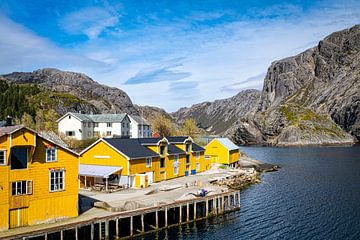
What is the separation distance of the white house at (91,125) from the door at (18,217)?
236 feet

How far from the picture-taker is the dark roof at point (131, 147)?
5403 cm

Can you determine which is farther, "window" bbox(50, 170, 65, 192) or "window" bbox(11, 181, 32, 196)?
"window" bbox(50, 170, 65, 192)

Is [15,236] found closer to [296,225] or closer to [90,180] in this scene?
[90,180]

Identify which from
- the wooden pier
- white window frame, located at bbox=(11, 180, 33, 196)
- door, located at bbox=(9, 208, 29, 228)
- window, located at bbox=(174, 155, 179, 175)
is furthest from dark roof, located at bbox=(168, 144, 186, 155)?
door, located at bbox=(9, 208, 29, 228)

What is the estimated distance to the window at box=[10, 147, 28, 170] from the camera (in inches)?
1230

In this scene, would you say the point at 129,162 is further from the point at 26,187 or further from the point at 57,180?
the point at 26,187

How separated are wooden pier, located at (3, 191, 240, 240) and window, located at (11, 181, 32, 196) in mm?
3920

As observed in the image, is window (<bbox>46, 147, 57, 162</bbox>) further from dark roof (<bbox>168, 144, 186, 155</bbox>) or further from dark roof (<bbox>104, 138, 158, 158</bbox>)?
dark roof (<bbox>168, 144, 186, 155</bbox>)

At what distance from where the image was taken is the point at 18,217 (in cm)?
3119

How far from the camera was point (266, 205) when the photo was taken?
52938 mm

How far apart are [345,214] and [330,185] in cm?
2217

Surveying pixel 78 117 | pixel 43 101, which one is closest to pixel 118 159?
pixel 78 117

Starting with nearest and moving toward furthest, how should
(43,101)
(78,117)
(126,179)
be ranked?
(126,179)
(78,117)
(43,101)

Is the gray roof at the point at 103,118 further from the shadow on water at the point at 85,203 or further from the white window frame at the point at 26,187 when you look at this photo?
the white window frame at the point at 26,187
